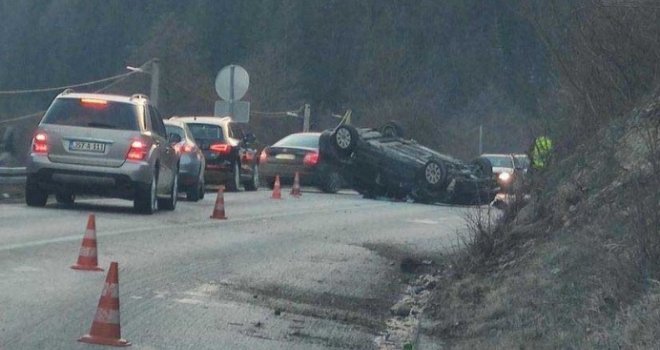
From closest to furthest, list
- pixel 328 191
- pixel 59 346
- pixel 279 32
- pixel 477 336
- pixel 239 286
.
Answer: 1. pixel 59 346
2. pixel 477 336
3. pixel 239 286
4. pixel 328 191
5. pixel 279 32

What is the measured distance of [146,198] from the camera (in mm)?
20422

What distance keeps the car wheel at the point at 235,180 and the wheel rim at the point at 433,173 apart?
13.0 feet

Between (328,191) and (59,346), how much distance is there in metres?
24.7

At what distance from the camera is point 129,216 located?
2011 centimetres

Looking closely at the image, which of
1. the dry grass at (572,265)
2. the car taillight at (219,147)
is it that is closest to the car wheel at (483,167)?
the car taillight at (219,147)

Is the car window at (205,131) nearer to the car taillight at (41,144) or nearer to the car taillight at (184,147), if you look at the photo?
the car taillight at (184,147)

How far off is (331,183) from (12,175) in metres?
9.57

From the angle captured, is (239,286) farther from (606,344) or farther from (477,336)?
(606,344)

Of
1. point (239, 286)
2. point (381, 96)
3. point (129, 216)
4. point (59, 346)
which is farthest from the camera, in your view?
point (381, 96)

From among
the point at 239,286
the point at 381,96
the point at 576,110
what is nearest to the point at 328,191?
the point at 576,110

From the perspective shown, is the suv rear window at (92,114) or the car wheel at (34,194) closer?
the suv rear window at (92,114)

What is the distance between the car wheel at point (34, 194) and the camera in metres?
20.4

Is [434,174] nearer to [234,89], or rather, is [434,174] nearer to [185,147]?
[234,89]

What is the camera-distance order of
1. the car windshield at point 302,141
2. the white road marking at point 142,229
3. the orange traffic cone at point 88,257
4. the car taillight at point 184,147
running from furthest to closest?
the car windshield at point 302,141 < the car taillight at point 184,147 < the white road marking at point 142,229 < the orange traffic cone at point 88,257
